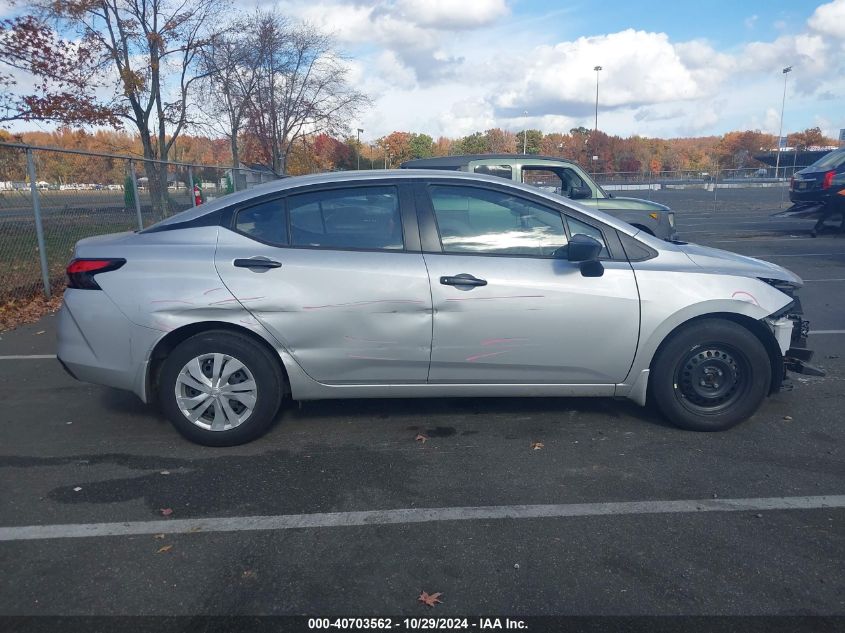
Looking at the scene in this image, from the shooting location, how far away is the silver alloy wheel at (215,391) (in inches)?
165

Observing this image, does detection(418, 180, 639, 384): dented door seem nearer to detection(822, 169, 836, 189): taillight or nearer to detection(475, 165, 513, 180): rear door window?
detection(475, 165, 513, 180): rear door window

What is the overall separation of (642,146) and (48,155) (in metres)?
75.4

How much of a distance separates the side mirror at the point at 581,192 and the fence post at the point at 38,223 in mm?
7404

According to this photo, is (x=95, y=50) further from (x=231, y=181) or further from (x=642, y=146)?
(x=642, y=146)

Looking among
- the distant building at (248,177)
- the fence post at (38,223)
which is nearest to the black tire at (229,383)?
the fence post at (38,223)

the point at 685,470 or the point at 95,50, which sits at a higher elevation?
the point at 95,50

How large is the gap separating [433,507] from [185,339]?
1.95 m

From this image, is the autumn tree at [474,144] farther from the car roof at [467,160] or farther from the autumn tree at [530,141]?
the car roof at [467,160]

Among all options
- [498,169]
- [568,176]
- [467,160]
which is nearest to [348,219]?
[467,160]

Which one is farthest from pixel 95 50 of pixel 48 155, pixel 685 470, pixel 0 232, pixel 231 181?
pixel 685 470

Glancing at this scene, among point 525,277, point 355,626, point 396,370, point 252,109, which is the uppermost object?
point 252,109

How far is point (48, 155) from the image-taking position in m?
9.27

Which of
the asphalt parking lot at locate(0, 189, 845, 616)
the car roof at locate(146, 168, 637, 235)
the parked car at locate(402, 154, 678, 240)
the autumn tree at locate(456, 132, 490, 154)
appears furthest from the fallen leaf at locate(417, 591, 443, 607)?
the autumn tree at locate(456, 132, 490, 154)

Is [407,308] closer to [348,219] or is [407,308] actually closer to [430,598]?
[348,219]
